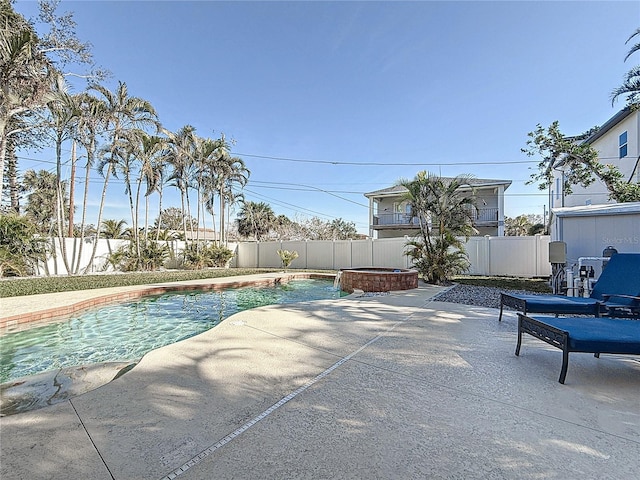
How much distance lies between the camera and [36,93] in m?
9.35

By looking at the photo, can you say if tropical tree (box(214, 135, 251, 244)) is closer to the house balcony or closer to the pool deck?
the house balcony

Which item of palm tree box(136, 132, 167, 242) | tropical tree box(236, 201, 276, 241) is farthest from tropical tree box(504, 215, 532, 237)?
palm tree box(136, 132, 167, 242)

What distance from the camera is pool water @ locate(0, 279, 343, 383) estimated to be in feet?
13.6

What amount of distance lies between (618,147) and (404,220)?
10.9 metres

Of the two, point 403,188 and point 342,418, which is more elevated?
point 403,188

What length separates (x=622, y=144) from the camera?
1231cm

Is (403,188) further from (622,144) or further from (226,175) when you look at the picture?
(226,175)

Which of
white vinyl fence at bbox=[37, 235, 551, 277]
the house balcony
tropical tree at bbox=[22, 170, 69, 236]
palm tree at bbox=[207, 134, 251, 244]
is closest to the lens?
white vinyl fence at bbox=[37, 235, 551, 277]

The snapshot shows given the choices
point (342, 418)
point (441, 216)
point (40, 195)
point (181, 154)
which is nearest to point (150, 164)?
point (181, 154)

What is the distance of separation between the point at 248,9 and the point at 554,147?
1178 cm

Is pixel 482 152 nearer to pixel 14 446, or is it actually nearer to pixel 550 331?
pixel 550 331

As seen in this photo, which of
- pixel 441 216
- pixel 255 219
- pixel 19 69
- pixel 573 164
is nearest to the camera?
pixel 19 69

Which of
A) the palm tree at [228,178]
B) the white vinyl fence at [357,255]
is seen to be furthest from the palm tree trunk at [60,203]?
the palm tree at [228,178]

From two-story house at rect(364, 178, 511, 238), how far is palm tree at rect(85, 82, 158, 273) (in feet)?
46.0
